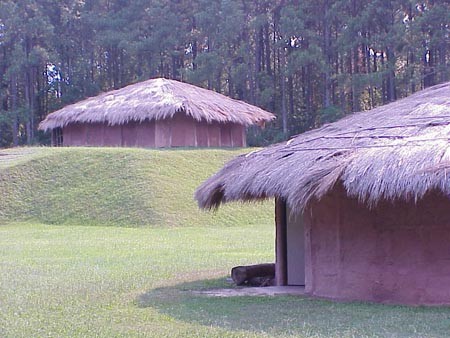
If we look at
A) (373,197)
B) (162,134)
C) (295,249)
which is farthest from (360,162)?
(162,134)

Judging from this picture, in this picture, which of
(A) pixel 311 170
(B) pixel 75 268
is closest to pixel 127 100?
(B) pixel 75 268

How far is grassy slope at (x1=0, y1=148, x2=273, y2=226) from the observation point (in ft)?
80.2

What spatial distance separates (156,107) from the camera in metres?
30.6

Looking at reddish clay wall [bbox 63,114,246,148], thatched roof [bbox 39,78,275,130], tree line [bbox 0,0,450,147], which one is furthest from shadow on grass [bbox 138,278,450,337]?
tree line [bbox 0,0,450,147]

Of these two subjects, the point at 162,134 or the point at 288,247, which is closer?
the point at 288,247

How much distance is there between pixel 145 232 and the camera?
873 inches

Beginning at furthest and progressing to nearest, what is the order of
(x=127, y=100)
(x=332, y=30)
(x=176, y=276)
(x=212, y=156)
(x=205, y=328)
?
1. (x=332, y=30)
2. (x=127, y=100)
3. (x=212, y=156)
4. (x=176, y=276)
5. (x=205, y=328)

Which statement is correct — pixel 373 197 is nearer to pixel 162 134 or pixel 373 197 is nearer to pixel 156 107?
pixel 156 107

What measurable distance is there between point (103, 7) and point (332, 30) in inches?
595

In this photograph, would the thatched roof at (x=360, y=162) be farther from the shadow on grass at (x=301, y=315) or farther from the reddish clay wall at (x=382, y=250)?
the shadow on grass at (x=301, y=315)

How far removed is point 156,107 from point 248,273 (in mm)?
18696

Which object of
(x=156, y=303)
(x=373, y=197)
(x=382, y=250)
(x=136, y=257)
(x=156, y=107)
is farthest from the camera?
(x=156, y=107)

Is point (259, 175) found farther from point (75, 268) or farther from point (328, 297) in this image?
point (75, 268)

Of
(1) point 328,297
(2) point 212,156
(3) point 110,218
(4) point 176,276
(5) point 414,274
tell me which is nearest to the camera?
(5) point 414,274
